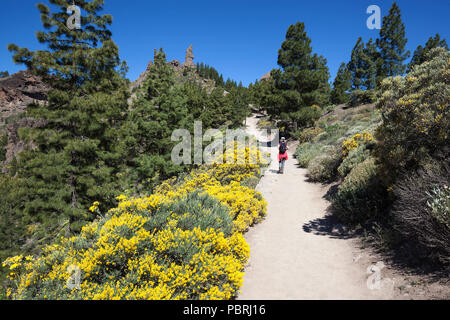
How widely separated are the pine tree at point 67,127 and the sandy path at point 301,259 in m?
8.90

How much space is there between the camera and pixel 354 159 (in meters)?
9.22

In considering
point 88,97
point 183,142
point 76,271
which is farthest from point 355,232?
point 183,142

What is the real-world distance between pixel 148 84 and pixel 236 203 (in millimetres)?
12715

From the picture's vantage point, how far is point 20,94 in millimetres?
114000

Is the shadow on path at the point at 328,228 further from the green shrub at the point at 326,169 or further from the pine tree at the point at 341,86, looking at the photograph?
the pine tree at the point at 341,86

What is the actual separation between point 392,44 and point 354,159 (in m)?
33.1

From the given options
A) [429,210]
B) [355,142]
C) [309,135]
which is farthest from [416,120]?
[309,135]

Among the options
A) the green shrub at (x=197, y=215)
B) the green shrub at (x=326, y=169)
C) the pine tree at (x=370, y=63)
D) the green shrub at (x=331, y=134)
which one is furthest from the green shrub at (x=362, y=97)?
the green shrub at (x=197, y=215)

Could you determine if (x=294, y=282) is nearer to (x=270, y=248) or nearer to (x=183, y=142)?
(x=270, y=248)

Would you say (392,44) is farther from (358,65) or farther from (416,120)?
(416,120)

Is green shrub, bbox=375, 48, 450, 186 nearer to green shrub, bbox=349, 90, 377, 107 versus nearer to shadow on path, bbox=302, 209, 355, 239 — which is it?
shadow on path, bbox=302, 209, 355, 239

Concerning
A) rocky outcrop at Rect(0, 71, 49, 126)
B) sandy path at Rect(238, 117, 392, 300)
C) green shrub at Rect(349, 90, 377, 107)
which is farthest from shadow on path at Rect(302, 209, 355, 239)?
rocky outcrop at Rect(0, 71, 49, 126)

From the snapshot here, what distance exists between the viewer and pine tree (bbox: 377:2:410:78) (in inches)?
A: 1171

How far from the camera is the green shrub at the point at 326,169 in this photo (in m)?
10.7
